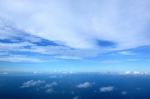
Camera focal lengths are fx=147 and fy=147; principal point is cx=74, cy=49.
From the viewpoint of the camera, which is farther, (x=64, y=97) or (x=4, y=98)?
(x=64, y=97)

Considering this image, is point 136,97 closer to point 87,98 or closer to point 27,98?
point 87,98

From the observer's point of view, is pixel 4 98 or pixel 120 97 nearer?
pixel 4 98

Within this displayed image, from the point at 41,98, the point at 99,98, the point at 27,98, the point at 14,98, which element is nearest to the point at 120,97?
the point at 99,98

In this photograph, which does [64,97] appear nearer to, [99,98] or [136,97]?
[99,98]

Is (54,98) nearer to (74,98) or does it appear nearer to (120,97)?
(74,98)

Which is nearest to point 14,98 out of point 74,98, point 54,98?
point 54,98

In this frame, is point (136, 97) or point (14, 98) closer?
point (14, 98)

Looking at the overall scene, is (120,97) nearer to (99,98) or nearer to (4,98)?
(99,98)

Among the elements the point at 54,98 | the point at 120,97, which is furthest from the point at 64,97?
the point at 120,97
